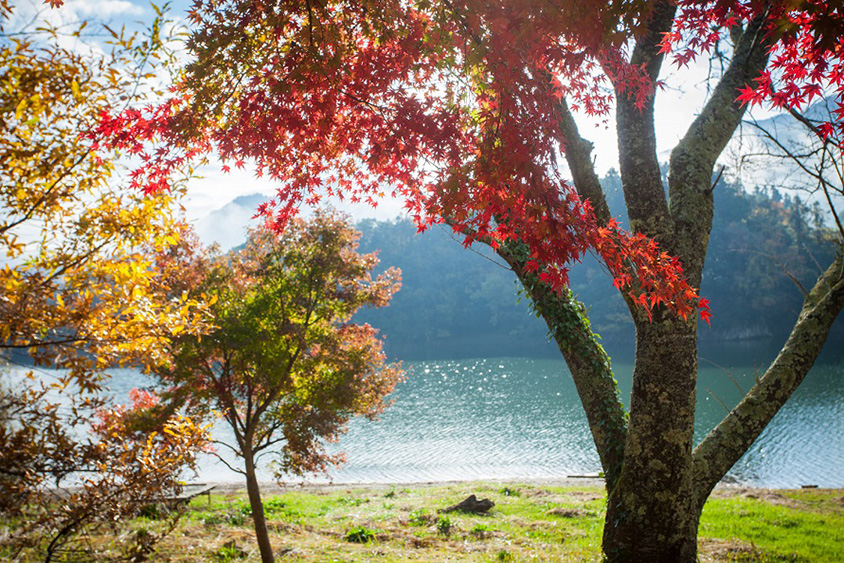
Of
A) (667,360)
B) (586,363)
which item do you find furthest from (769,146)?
(667,360)

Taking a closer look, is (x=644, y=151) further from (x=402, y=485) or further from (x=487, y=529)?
(x=402, y=485)

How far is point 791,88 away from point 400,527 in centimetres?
851

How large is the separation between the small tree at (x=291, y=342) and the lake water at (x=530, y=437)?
3619 mm

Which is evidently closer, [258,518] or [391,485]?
[258,518]

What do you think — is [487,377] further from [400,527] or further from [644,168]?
[644,168]

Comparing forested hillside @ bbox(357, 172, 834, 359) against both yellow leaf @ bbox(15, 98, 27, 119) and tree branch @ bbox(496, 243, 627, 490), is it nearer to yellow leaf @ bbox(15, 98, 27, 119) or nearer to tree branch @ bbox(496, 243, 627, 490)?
tree branch @ bbox(496, 243, 627, 490)

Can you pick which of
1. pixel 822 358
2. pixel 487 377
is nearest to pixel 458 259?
pixel 487 377

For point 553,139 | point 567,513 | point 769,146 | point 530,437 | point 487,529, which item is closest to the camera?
point 553,139

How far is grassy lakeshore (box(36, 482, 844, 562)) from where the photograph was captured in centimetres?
631

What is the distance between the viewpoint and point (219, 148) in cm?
367

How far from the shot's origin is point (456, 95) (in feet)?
11.6

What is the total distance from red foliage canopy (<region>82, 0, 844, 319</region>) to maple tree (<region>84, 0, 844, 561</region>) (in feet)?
0.04

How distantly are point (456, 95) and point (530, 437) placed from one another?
76.5 ft

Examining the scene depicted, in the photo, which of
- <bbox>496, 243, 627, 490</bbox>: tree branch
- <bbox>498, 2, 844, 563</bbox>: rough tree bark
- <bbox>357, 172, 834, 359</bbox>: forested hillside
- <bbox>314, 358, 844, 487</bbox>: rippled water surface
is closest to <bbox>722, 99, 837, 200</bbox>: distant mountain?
<bbox>498, 2, 844, 563</bbox>: rough tree bark
